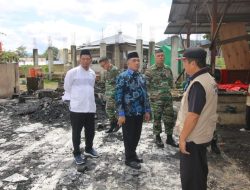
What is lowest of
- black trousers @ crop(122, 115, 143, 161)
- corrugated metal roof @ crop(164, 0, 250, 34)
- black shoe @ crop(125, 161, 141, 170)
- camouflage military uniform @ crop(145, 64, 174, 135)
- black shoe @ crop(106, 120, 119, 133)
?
black shoe @ crop(125, 161, 141, 170)

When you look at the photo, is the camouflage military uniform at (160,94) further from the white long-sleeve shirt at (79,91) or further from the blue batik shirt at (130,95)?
the white long-sleeve shirt at (79,91)

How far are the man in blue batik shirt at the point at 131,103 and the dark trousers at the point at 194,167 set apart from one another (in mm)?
2007

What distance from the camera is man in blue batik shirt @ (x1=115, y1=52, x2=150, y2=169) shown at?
212 inches

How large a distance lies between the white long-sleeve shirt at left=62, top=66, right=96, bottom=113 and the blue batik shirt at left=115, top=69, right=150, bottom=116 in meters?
0.52

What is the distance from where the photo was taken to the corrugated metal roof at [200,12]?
30.0 ft

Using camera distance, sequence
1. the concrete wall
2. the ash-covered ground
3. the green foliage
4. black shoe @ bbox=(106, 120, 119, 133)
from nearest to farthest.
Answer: the ash-covered ground
black shoe @ bbox=(106, 120, 119, 133)
the concrete wall
the green foliage

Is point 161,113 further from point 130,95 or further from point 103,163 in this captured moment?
point 103,163

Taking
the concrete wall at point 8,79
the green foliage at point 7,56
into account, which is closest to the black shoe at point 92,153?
the concrete wall at point 8,79

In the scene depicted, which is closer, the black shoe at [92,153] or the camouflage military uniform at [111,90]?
the black shoe at [92,153]

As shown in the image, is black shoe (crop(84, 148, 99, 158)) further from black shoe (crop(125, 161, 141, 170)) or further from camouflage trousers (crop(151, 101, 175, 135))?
camouflage trousers (crop(151, 101, 175, 135))

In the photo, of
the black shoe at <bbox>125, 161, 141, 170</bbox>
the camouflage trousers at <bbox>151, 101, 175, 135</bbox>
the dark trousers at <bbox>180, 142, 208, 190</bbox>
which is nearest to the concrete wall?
the camouflage trousers at <bbox>151, 101, 175, 135</bbox>

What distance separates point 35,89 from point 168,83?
1208 centimetres

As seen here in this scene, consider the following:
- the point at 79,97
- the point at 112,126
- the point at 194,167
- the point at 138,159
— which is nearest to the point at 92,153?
the point at 138,159

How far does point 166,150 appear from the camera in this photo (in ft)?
21.0
